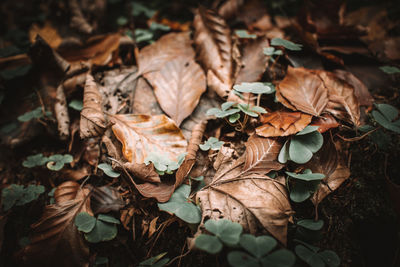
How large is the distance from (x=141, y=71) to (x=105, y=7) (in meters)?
1.65

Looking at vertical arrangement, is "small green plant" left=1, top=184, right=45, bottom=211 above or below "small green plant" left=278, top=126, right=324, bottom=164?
below

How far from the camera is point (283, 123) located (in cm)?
150

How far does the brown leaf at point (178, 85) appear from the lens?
1786mm

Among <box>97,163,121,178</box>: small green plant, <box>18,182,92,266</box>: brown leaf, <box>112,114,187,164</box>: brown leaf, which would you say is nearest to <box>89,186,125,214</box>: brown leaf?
<box>18,182,92,266</box>: brown leaf

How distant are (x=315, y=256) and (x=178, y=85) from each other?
58.7 inches

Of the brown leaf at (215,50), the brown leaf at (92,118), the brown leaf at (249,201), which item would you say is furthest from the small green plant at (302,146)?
the brown leaf at (92,118)

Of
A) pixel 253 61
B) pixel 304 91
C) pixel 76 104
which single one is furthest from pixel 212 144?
pixel 76 104

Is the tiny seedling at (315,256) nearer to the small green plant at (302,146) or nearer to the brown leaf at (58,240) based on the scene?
the small green plant at (302,146)

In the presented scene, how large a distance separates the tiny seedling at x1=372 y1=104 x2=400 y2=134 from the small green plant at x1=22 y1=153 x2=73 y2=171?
2168 millimetres

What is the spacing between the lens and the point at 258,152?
4.74ft

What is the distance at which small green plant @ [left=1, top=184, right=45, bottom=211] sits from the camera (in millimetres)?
1621

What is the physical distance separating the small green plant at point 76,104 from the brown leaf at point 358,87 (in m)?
2.10

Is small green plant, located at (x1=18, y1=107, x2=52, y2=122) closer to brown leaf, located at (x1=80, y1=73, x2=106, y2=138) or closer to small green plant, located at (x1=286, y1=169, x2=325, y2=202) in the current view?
brown leaf, located at (x1=80, y1=73, x2=106, y2=138)

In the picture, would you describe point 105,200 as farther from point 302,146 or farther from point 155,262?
point 302,146
